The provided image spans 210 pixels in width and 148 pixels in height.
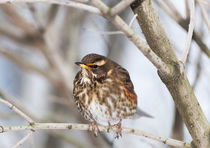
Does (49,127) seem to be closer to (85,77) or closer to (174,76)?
(174,76)

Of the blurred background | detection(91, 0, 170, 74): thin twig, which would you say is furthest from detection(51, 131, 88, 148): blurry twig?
detection(91, 0, 170, 74): thin twig

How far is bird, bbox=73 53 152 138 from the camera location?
157 inches

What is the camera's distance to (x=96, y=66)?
4.04 metres

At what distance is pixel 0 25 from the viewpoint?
19.8 ft

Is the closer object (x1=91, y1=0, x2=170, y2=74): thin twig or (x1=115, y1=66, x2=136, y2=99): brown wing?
(x1=91, y1=0, x2=170, y2=74): thin twig

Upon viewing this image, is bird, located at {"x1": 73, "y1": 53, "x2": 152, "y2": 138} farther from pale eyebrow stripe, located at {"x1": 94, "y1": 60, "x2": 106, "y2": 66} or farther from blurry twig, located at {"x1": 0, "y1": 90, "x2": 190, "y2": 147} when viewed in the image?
blurry twig, located at {"x1": 0, "y1": 90, "x2": 190, "y2": 147}

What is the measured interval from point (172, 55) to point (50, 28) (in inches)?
139

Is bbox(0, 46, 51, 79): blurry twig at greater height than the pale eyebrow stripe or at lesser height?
greater

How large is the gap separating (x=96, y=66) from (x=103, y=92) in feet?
0.88

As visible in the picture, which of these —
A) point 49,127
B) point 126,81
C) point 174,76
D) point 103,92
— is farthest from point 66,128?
point 126,81

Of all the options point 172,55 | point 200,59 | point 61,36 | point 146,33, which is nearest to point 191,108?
point 172,55

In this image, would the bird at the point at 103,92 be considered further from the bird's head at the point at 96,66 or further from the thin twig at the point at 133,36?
the thin twig at the point at 133,36

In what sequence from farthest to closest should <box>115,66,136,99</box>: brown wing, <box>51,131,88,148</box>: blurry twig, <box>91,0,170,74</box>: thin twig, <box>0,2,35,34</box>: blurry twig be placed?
<box>0,2,35,34</box>: blurry twig
<box>51,131,88,148</box>: blurry twig
<box>115,66,136,99</box>: brown wing
<box>91,0,170,74</box>: thin twig

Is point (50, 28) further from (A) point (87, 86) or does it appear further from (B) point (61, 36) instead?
(A) point (87, 86)
